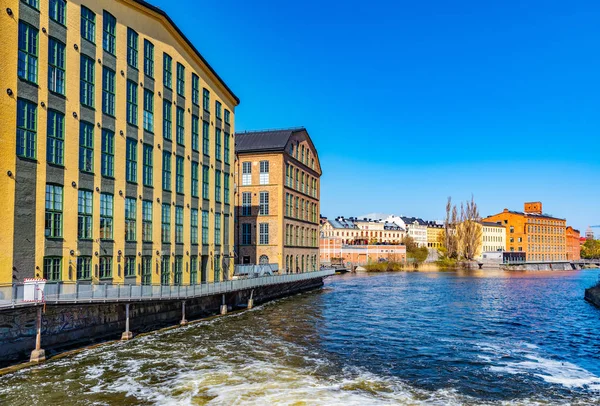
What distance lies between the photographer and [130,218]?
36500 millimetres

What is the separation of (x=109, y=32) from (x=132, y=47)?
270 cm

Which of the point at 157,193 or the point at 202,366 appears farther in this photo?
the point at 157,193

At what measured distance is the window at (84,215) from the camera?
31.6 meters

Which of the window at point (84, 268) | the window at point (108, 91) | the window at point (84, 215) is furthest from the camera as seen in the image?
the window at point (108, 91)

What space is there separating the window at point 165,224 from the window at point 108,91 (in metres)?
9.19

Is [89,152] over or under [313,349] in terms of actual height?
over

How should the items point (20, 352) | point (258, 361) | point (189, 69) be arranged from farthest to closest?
point (189, 69), point (258, 361), point (20, 352)

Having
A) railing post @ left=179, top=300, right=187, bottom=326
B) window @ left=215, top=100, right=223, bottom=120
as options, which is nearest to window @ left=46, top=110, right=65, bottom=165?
railing post @ left=179, top=300, right=187, bottom=326

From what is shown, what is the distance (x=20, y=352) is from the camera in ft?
80.2

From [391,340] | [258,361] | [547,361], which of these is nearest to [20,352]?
[258,361]

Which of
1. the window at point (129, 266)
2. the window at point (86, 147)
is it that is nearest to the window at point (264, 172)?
the window at point (129, 266)

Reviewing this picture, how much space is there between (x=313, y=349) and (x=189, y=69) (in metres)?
27.7

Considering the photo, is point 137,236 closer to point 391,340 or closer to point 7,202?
point 7,202

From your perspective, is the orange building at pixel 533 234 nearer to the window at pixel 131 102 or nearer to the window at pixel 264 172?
the window at pixel 264 172
